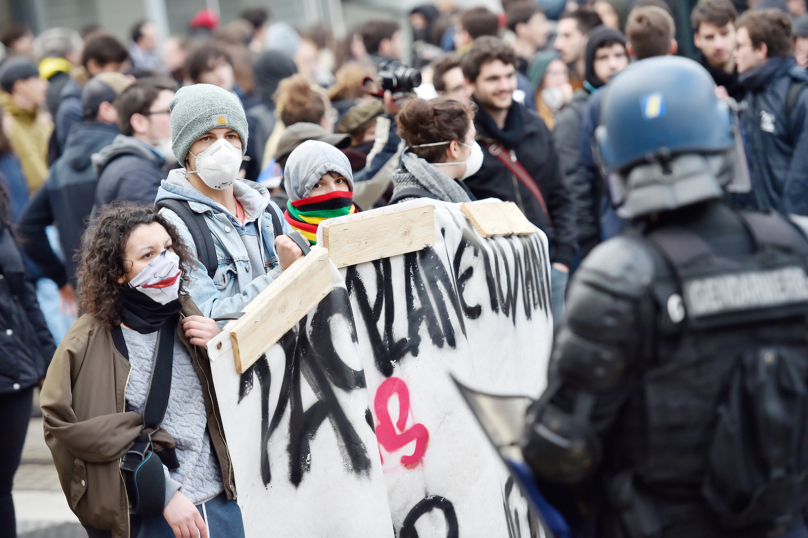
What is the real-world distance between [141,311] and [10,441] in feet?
4.89

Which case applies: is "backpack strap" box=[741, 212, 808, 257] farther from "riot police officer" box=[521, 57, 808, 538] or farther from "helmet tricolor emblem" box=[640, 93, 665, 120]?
"helmet tricolor emblem" box=[640, 93, 665, 120]

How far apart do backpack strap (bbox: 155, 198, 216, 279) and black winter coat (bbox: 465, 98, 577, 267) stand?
1.95m

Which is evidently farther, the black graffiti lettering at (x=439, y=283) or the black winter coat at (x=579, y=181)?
the black winter coat at (x=579, y=181)

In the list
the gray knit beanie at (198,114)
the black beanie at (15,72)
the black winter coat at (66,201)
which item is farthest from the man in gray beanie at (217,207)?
the black beanie at (15,72)

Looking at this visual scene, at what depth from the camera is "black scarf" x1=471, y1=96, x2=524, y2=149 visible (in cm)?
505

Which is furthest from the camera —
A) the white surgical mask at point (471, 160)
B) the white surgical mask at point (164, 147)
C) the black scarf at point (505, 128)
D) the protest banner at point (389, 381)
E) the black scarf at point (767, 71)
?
the black scarf at point (767, 71)

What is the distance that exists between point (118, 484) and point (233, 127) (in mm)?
1340

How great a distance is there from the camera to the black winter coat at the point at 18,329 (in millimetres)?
3947

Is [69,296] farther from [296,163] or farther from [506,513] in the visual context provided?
[506,513]

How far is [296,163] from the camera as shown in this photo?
3635 mm

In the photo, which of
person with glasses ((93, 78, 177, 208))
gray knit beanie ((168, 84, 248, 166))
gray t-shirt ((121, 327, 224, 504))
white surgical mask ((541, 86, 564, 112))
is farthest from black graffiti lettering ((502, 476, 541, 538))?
white surgical mask ((541, 86, 564, 112))

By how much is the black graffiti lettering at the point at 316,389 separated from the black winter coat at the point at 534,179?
6.75 ft

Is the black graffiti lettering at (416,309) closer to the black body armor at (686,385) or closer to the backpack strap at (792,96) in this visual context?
the black body armor at (686,385)

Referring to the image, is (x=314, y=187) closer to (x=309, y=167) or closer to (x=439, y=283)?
(x=309, y=167)
